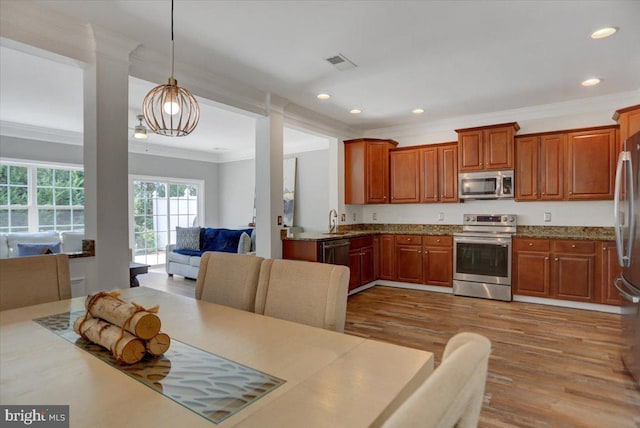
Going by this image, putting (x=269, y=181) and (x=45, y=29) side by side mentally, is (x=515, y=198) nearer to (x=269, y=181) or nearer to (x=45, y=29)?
(x=269, y=181)

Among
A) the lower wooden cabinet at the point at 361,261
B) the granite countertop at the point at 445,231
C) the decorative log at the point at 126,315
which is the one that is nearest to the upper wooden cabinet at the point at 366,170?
the granite countertop at the point at 445,231

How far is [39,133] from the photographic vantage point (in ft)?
18.8


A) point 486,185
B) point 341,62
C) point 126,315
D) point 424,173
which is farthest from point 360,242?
point 126,315

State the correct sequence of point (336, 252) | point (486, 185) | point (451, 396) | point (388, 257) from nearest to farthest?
1. point (451, 396)
2. point (336, 252)
3. point (486, 185)
4. point (388, 257)

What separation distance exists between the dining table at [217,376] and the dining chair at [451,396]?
317 millimetres

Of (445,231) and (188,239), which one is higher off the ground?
(445,231)

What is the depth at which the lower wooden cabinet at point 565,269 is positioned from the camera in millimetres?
4004

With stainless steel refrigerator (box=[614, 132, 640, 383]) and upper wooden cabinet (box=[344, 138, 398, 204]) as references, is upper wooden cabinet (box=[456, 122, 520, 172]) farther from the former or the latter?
stainless steel refrigerator (box=[614, 132, 640, 383])

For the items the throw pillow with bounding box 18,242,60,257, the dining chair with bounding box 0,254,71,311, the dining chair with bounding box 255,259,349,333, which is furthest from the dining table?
the throw pillow with bounding box 18,242,60,257

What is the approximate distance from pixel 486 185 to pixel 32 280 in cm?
501

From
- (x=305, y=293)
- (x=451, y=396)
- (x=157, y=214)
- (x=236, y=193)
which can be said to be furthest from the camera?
(x=236, y=193)

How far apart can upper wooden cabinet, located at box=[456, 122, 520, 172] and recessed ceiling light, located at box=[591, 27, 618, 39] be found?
184 cm

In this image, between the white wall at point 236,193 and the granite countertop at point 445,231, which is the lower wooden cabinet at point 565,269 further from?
the white wall at point 236,193

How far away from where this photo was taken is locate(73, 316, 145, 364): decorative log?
101 centimetres
